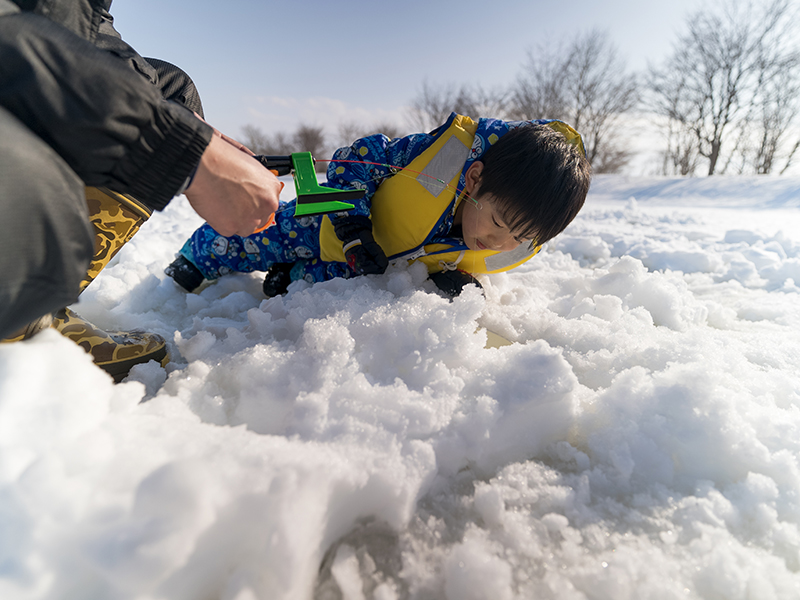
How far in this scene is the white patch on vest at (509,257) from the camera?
1.42 metres

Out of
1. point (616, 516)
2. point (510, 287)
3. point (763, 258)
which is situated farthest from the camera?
point (763, 258)

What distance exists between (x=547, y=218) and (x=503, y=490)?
791mm

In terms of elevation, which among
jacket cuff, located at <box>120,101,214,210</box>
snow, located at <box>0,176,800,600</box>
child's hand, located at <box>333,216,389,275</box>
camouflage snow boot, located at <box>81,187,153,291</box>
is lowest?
snow, located at <box>0,176,800,600</box>

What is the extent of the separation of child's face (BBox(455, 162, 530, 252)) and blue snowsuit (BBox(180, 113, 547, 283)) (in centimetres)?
4

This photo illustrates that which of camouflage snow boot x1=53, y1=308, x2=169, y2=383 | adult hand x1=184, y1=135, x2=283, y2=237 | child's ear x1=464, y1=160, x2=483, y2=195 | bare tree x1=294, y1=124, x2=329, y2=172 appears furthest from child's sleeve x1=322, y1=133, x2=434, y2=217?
bare tree x1=294, y1=124, x2=329, y2=172

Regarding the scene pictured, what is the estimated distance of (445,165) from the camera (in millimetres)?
1263

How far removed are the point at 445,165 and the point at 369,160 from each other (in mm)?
280

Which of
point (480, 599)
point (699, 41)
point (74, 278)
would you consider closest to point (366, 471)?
point (480, 599)

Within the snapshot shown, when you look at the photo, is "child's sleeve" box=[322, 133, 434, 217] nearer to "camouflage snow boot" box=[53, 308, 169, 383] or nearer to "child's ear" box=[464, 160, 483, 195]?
"child's ear" box=[464, 160, 483, 195]

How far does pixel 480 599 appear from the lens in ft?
1.68

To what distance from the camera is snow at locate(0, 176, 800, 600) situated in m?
0.46

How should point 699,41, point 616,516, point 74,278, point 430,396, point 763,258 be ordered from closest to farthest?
1. point 74,278
2. point 616,516
3. point 430,396
4. point 763,258
5. point 699,41

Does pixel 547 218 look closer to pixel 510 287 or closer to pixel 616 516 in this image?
pixel 510 287

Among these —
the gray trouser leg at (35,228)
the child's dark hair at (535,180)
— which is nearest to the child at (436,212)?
the child's dark hair at (535,180)
